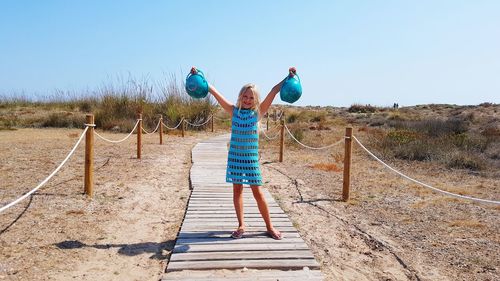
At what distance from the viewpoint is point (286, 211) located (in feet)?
20.0

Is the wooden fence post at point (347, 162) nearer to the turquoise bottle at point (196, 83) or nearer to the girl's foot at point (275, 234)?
the girl's foot at point (275, 234)

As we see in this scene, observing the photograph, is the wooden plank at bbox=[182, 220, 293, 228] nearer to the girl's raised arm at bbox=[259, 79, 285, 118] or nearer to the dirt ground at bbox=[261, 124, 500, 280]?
the dirt ground at bbox=[261, 124, 500, 280]

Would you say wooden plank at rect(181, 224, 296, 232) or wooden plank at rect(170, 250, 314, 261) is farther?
wooden plank at rect(181, 224, 296, 232)

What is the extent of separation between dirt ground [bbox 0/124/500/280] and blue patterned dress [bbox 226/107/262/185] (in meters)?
1.07

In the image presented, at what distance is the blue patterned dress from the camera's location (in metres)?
4.30

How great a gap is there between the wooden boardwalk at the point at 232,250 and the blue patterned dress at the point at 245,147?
2.22 ft

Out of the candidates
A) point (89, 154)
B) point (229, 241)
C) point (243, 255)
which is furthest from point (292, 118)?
point (243, 255)

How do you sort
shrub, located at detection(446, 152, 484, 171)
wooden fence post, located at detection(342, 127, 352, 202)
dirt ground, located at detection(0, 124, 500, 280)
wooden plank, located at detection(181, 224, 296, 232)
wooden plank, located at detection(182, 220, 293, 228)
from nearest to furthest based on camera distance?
dirt ground, located at detection(0, 124, 500, 280)
wooden plank, located at detection(181, 224, 296, 232)
wooden plank, located at detection(182, 220, 293, 228)
wooden fence post, located at detection(342, 127, 352, 202)
shrub, located at detection(446, 152, 484, 171)

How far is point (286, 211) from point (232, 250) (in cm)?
205

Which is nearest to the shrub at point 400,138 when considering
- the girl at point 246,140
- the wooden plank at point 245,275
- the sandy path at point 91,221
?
→ the sandy path at point 91,221

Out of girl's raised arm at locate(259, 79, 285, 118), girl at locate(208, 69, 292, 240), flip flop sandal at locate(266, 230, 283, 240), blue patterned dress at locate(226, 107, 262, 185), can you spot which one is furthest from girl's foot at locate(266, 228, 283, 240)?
girl's raised arm at locate(259, 79, 285, 118)

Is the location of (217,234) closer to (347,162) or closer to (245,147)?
(245,147)

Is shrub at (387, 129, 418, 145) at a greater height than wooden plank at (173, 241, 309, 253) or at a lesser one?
greater

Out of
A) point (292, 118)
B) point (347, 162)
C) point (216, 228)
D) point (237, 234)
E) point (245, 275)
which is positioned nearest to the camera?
point (245, 275)
